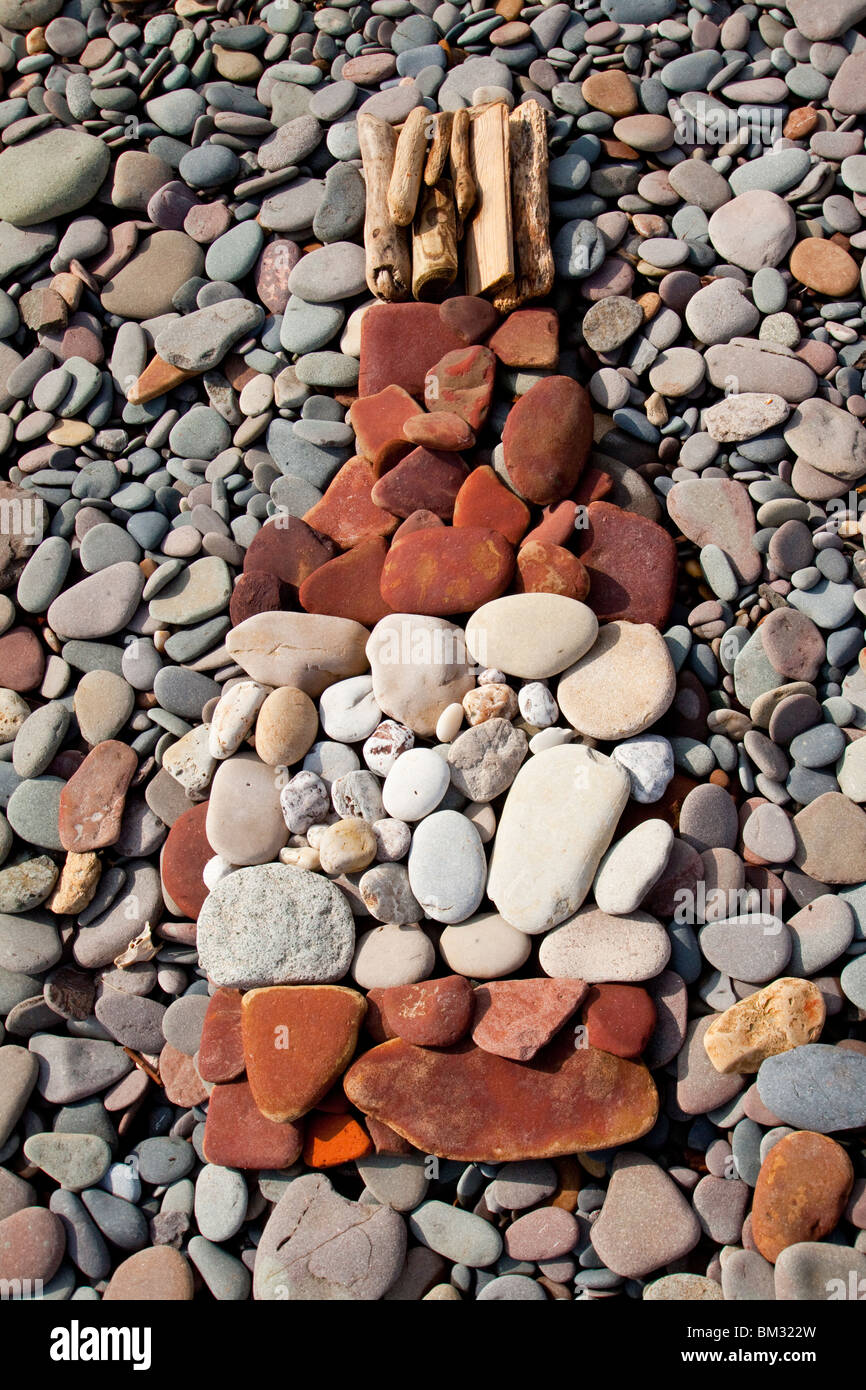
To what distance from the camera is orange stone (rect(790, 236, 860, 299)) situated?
349cm

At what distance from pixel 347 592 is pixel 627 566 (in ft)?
3.26

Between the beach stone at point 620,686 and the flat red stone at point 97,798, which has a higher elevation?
the beach stone at point 620,686

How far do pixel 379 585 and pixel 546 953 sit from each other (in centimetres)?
139

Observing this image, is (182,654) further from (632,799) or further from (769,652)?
(769,652)

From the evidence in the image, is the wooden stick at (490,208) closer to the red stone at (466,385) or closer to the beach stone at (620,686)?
the red stone at (466,385)

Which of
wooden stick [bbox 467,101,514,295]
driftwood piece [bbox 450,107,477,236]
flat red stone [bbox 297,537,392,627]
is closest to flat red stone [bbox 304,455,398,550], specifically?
flat red stone [bbox 297,537,392,627]

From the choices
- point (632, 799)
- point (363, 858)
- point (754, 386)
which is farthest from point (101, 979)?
point (754, 386)

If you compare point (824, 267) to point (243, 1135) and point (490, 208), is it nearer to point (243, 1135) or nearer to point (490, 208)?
point (490, 208)

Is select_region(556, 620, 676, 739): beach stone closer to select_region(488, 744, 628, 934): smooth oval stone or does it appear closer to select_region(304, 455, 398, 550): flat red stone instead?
select_region(488, 744, 628, 934): smooth oval stone

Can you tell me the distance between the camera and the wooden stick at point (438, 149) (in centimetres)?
350

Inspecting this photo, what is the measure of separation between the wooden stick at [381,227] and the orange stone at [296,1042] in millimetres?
2600

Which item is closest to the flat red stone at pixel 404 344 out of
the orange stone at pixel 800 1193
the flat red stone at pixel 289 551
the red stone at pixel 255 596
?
the flat red stone at pixel 289 551

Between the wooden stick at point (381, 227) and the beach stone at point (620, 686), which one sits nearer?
the beach stone at point (620, 686)

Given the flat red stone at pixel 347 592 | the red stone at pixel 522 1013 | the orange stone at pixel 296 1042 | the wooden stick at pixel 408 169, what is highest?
the wooden stick at pixel 408 169
